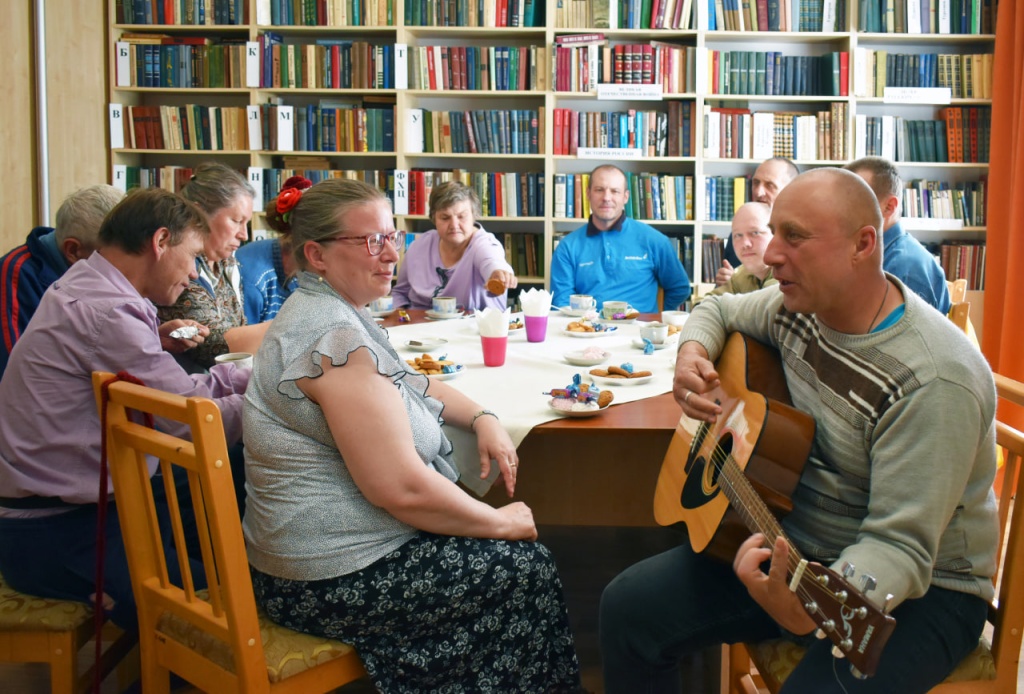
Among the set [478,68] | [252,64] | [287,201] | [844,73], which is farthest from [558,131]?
[287,201]

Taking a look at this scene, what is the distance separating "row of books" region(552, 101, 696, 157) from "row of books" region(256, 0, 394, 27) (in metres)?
1.07

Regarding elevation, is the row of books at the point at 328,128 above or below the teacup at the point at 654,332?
above

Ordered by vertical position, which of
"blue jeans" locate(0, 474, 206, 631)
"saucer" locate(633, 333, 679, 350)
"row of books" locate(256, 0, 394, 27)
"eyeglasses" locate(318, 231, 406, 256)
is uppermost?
"row of books" locate(256, 0, 394, 27)

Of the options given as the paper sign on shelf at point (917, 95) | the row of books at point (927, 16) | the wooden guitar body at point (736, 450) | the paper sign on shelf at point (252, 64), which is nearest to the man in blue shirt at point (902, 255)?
the wooden guitar body at point (736, 450)

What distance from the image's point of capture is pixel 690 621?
153 centimetres

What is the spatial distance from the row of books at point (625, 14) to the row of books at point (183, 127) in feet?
6.10

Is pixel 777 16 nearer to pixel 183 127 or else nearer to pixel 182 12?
pixel 182 12

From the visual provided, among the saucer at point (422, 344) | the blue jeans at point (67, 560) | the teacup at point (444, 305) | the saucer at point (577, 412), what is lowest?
the blue jeans at point (67, 560)

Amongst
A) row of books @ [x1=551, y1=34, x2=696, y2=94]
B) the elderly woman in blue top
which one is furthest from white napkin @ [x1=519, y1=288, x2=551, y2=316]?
row of books @ [x1=551, y1=34, x2=696, y2=94]

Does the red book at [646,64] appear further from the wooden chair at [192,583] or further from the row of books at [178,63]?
the wooden chair at [192,583]

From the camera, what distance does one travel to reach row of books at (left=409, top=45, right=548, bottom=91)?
16.4 ft

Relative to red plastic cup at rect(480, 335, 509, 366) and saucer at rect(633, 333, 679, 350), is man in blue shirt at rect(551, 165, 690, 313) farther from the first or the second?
red plastic cup at rect(480, 335, 509, 366)

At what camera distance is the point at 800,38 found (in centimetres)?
496

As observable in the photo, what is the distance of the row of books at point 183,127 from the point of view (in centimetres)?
516
